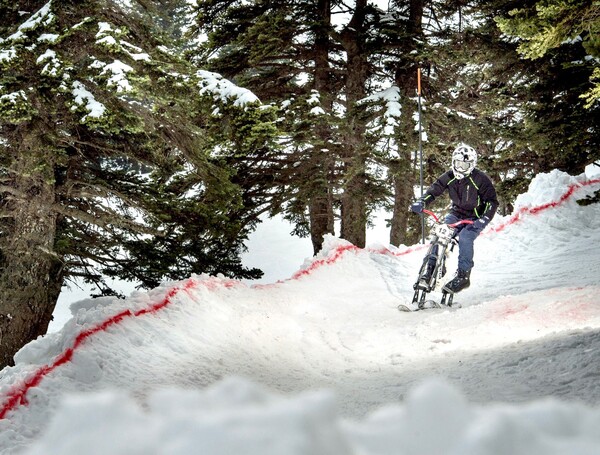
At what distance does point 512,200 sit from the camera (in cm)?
1912

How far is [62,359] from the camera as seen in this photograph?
412cm

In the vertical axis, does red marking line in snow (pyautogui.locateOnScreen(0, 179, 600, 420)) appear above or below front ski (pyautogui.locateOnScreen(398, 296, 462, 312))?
above

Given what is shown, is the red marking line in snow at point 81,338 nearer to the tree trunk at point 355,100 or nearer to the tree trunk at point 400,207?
the tree trunk at point 355,100

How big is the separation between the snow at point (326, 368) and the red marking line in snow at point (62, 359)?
0.02 m

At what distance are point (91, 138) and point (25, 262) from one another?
2882 millimetres

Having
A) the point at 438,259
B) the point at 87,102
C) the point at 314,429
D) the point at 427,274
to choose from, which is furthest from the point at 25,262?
the point at 314,429

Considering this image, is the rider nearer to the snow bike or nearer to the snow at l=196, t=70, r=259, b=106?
the snow bike

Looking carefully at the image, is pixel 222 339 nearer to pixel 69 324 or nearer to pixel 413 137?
pixel 69 324

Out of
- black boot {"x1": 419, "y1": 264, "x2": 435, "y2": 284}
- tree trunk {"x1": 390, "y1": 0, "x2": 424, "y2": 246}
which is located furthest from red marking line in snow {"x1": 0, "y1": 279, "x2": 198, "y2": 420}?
tree trunk {"x1": 390, "y1": 0, "x2": 424, "y2": 246}

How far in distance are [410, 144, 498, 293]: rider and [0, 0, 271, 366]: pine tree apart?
3.64m

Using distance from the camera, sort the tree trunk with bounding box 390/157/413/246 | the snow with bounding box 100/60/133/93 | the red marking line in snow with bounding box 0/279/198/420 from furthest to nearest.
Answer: the tree trunk with bounding box 390/157/413/246
the snow with bounding box 100/60/133/93
the red marking line in snow with bounding box 0/279/198/420

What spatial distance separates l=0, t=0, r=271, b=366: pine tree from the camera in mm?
7555

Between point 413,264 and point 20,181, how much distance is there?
29.7 feet

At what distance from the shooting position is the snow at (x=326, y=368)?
6.38 ft
